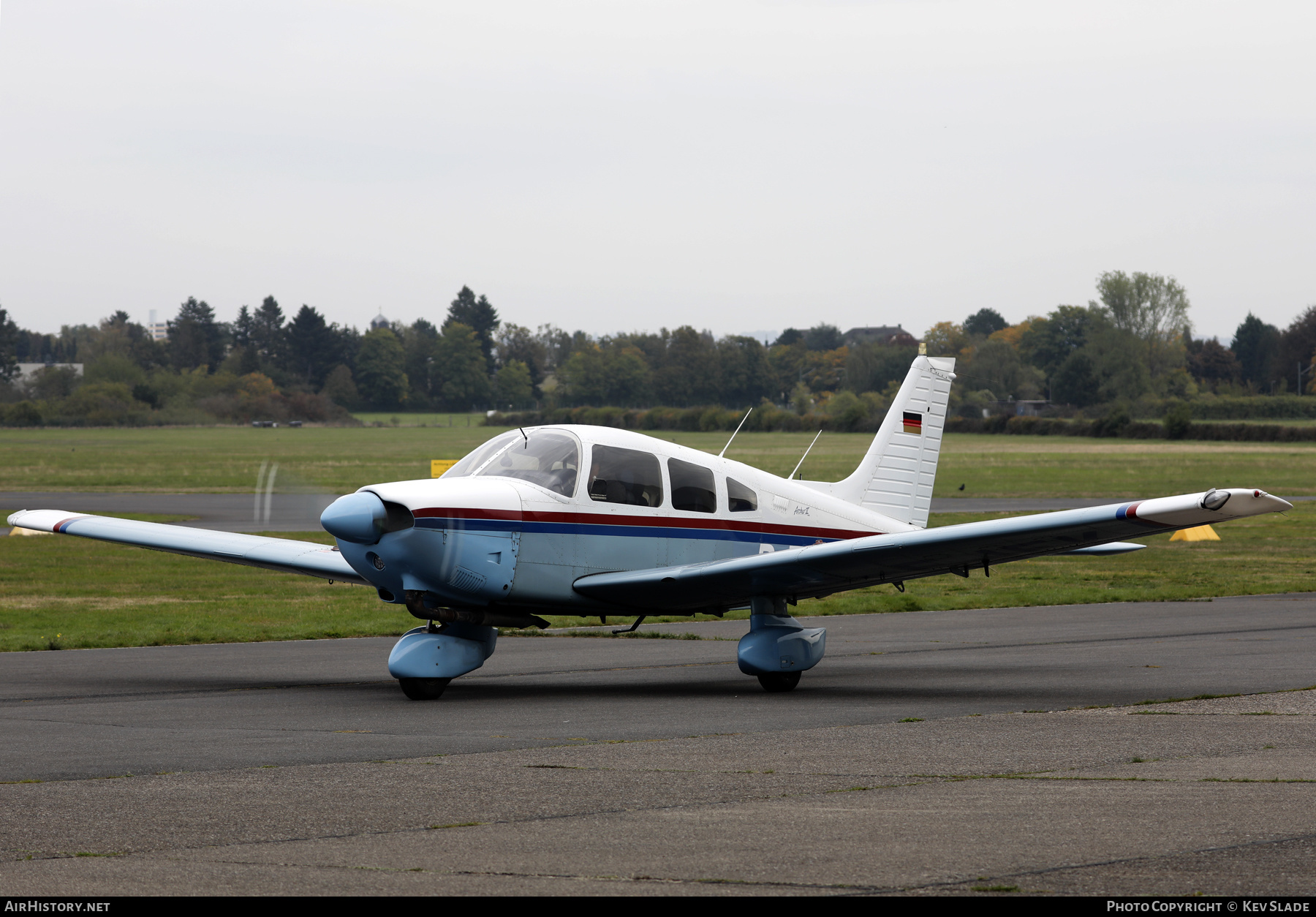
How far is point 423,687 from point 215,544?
390 centimetres

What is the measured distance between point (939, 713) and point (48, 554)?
22.5 metres

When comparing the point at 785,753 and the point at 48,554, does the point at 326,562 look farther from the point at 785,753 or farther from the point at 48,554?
the point at 48,554

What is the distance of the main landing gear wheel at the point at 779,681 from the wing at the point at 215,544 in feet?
13.6

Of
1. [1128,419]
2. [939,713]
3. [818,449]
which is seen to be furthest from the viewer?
[1128,419]

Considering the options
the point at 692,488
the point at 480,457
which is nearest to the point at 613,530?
the point at 692,488

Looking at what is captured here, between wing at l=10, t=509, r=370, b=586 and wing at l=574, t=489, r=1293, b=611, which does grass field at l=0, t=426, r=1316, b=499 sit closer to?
wing at l=10, t=509, r=370, b=586

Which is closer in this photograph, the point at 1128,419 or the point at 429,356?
the point at 1128,419

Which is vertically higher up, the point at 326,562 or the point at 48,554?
the point at 326,562

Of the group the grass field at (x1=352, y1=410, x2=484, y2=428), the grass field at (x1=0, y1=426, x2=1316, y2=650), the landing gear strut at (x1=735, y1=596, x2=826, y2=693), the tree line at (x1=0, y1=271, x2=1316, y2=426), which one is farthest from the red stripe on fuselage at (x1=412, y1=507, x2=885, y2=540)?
the grass field at (x1=352, y1=410, x2=484, y2=428)

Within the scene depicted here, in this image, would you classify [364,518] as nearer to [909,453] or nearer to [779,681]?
[779,681]

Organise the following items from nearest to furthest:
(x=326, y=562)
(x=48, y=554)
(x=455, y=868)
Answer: (x=455, y=868) < (x=326, y=562) < (x=48, y=554)

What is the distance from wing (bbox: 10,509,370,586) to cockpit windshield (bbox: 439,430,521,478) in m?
1.81

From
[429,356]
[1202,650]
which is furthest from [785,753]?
[429,356]

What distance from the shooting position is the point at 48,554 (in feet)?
92.7
